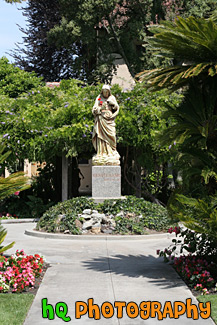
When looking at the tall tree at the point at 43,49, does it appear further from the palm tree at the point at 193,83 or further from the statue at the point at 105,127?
the palm tree at the point at 193,83

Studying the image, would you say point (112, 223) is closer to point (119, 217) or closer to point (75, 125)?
point (119, 217)

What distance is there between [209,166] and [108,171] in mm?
7215

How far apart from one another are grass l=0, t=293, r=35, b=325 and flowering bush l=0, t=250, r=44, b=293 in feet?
0.87

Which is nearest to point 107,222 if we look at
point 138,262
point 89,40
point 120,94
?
point 138,262

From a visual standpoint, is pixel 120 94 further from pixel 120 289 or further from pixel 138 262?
pixel 120 289

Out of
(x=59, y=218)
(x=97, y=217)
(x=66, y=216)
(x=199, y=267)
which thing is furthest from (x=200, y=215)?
(x=59, y=218)

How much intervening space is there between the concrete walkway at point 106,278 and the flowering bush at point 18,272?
0.22 m

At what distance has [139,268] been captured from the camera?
8.23 meters

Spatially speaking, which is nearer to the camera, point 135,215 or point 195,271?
point 195,271

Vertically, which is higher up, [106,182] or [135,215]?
[106,182]

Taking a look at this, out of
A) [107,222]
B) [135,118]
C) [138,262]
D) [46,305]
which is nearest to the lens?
[46,305]

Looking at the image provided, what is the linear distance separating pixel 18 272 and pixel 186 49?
3.90 m

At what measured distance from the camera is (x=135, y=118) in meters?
16.5

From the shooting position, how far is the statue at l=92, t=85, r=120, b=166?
13883 millimetres
